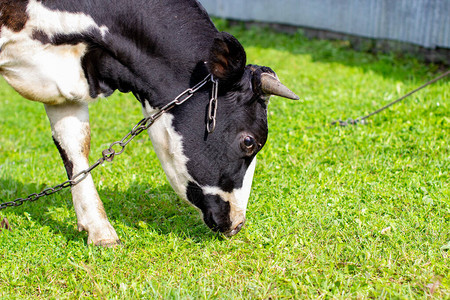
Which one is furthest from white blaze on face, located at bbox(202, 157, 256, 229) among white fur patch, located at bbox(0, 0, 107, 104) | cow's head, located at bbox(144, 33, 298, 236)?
white fur patch, located at bbox(0, 0, 107, 104)

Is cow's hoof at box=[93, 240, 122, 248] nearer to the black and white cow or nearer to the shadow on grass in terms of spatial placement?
the shadow on grass

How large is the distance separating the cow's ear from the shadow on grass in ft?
4.21

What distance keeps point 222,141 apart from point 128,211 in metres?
1.40

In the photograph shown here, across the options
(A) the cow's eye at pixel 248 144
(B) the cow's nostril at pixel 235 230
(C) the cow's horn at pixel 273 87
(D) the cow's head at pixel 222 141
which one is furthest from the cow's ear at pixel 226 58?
(B) the cow's nostril at pixel 235 230

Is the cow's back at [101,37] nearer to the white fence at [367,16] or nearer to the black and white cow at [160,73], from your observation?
the black and white cow at [160,73]

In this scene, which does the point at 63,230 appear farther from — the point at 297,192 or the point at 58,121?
the point at 297,192

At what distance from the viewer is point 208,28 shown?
3.64 m

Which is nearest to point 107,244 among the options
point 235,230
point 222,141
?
point 235,230

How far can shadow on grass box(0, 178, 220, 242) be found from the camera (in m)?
4.20

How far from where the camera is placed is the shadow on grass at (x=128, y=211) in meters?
4.20

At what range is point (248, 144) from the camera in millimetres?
3607

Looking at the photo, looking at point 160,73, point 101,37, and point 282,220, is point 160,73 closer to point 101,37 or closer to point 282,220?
point 101,37

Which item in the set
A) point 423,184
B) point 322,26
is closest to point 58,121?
point 423,184

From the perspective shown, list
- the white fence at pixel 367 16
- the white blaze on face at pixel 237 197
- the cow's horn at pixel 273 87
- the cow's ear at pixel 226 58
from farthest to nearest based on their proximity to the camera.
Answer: the white fence at pixel 367 16, the white blaze on face at pixel 237 197, the cow's horn at pixel 273 87, the cow's ear at pixel 226 58
